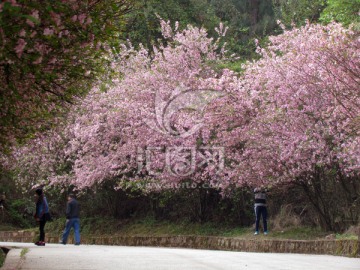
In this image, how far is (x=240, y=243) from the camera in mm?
21859

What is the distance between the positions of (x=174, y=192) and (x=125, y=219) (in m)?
5.46

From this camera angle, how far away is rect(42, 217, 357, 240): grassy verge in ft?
71.8

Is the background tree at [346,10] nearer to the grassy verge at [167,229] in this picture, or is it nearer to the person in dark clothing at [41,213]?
the grassy verge at [167,229]

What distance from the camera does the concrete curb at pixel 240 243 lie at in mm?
17125

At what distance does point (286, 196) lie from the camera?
25.5m

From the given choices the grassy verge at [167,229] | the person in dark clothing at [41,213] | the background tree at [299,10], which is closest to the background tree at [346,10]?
the background tree at [299,10]

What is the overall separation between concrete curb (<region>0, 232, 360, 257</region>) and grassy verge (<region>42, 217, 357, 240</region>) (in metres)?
0.83

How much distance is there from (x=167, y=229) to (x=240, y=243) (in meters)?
6.90

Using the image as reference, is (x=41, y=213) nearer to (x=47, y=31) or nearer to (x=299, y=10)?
(x=47, y=31)

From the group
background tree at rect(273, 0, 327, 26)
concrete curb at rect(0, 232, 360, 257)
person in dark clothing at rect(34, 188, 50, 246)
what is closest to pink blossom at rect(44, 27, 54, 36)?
concrete curb at rect(0, 232, 360, 257)

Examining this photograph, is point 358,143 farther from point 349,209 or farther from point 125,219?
point 125,219

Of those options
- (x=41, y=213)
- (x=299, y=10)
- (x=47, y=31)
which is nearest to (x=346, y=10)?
(x=299, y=10)

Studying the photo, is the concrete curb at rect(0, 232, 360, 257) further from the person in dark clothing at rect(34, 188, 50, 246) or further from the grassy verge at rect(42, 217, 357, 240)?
the person in dark clothing at rect(34, 188, 50, 246)

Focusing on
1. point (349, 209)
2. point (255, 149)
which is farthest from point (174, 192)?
point (349, 209)
